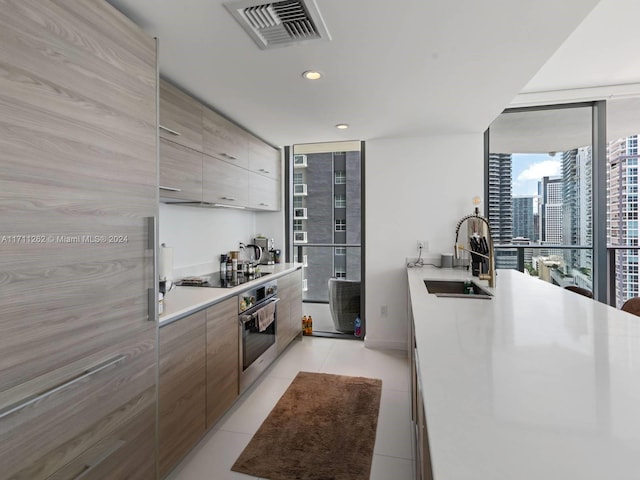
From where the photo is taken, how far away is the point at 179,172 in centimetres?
229

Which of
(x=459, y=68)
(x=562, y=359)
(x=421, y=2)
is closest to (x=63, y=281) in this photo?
(x=562, y=359)

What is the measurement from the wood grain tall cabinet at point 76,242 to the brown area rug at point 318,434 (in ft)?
2.27

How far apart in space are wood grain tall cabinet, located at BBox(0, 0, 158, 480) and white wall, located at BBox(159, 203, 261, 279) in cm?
129

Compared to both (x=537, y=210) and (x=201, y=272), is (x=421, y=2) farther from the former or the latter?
(x=537, y=210)

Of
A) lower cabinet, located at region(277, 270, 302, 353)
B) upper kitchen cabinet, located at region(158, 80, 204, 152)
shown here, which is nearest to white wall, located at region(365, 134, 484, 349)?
lower cabinet, located at region(277, 270, 302, 353)

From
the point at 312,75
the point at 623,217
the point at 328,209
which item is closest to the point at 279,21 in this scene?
the point at 312,75

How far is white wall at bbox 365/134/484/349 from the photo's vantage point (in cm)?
376

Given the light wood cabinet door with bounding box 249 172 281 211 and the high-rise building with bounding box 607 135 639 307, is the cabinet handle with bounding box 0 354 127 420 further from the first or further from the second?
the high-rise building with bounding box 607 135 639 307

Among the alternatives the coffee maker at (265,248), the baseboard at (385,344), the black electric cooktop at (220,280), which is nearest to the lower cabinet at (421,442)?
the black electric cooktop at (220,280)

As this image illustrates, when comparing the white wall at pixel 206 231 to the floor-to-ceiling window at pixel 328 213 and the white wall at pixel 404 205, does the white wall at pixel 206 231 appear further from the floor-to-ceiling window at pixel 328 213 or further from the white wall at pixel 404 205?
the white wall at pixel 404 205

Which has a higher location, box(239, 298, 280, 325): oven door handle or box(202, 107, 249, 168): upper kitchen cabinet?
box(202, 107, 249, 168): upper kitchen cabinet

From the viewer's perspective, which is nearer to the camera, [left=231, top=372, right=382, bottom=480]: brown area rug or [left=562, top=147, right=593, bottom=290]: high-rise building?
[left=231, top=372, right=382, bottom=480]: brown area rug

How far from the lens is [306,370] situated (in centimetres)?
329

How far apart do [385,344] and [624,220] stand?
2901mm
